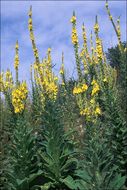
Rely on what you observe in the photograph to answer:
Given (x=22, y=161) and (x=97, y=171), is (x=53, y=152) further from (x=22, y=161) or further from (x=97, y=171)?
A: (x=97, y=171)

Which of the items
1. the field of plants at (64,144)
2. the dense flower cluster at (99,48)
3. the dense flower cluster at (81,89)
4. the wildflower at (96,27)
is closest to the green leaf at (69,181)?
the field of plants at (64,144)

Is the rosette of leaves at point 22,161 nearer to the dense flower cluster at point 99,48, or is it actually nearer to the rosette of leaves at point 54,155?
the rosette of leaves at point 54,155

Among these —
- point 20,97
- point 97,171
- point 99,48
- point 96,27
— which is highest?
point 96,27

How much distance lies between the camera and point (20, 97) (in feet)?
37.7

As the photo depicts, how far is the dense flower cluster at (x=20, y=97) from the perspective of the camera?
1127 centimetres

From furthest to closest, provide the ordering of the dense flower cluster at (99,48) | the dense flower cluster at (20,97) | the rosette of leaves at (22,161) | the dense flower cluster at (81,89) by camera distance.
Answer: the dense flower cluster at (99,48), the dense flower cluster at (20,97), the rosette of leaves at (22,161), the dense flower cluster at (81,89)

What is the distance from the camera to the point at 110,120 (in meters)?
12.1

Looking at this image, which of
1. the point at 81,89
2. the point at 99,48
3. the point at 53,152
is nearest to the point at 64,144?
the point at 53,152

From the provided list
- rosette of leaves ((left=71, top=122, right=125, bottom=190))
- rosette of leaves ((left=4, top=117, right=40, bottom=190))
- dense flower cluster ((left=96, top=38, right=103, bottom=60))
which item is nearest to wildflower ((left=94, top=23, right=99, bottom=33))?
dense flower cluster ((left=96, top=38, right=103, bottom=60))

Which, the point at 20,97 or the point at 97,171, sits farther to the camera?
the point at 20,97

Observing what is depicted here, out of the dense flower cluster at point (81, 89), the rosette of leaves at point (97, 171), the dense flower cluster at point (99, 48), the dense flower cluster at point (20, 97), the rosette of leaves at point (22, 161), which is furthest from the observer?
the dense flower cluster at point (99, 48)

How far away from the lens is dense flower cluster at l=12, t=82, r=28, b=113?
11266 millimetres

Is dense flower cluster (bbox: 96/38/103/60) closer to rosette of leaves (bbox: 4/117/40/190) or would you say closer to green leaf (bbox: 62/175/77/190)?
rosette of leaves (bbox: 4/117/40/190)

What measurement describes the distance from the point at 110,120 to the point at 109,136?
1.51 ft
